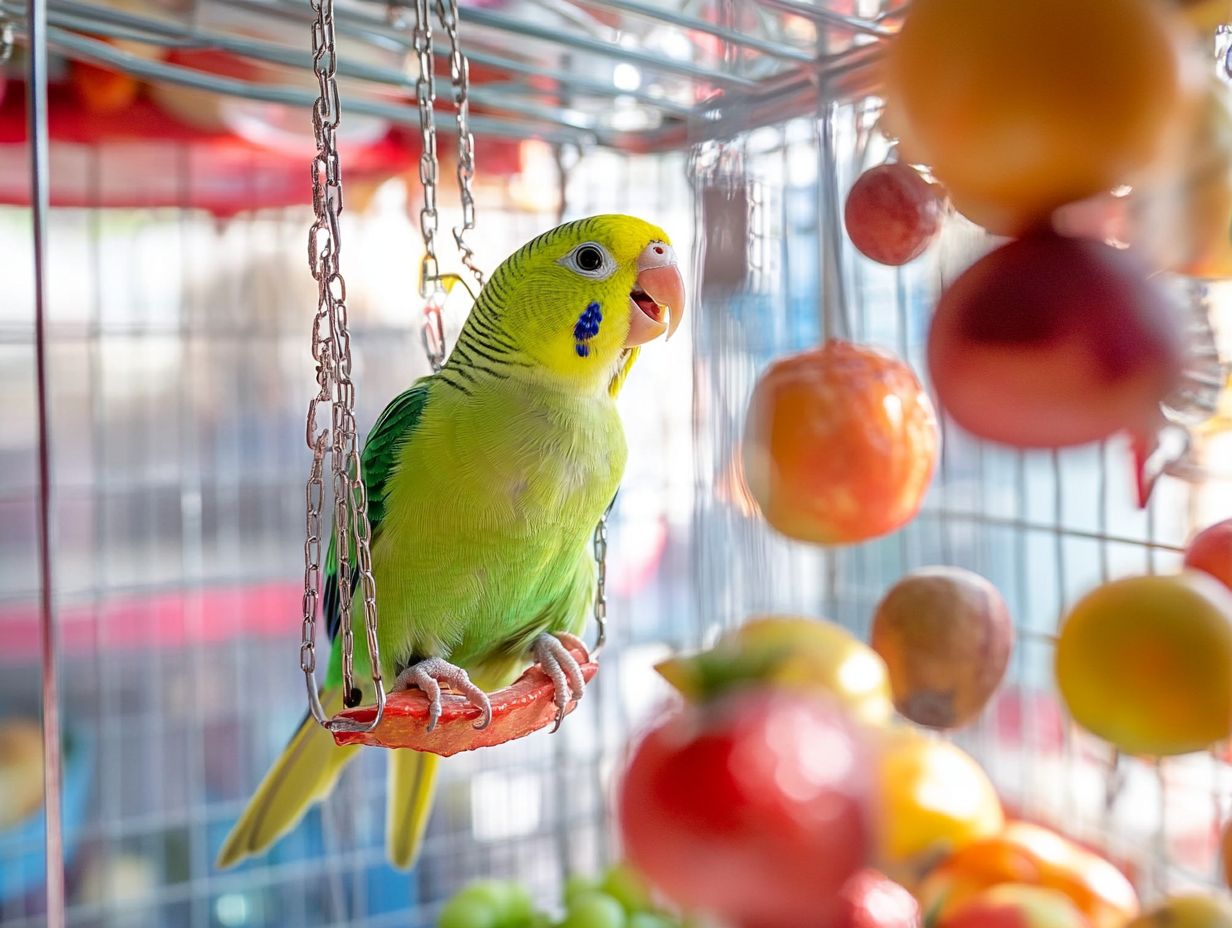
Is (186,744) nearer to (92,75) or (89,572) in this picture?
(89,572)

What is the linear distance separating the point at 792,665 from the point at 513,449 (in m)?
0.43

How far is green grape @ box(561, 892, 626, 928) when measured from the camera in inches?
44.0

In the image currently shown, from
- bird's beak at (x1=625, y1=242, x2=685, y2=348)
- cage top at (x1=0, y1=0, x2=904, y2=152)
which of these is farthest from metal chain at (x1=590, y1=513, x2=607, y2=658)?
cage top at (x1=0, y1=0, x2=904, y2=152)

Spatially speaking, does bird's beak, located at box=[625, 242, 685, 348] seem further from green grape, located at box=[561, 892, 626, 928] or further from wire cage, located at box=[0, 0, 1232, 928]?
green grape, located at box=[561, 892, 626, 928]

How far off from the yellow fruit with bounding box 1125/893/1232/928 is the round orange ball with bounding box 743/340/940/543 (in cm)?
7

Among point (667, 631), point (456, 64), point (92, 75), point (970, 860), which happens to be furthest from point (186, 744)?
point (970, 860)

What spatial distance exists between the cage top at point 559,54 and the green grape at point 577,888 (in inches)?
34.9

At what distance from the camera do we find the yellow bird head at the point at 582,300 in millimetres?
549

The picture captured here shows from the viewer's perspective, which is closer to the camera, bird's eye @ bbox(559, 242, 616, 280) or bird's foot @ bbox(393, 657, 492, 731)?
bird's foot @ bbox(393, 657, 492, 731)

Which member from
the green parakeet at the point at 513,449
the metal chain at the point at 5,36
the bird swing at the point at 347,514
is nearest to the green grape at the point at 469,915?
the green parakeet at the point at 513,449

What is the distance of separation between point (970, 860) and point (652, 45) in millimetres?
A: 881

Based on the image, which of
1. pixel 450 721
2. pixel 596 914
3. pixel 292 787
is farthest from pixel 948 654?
pixel 596 914

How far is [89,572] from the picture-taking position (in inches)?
53.1

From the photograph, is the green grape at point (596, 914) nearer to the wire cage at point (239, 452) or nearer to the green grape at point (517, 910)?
the green grape at point (517, 910)
